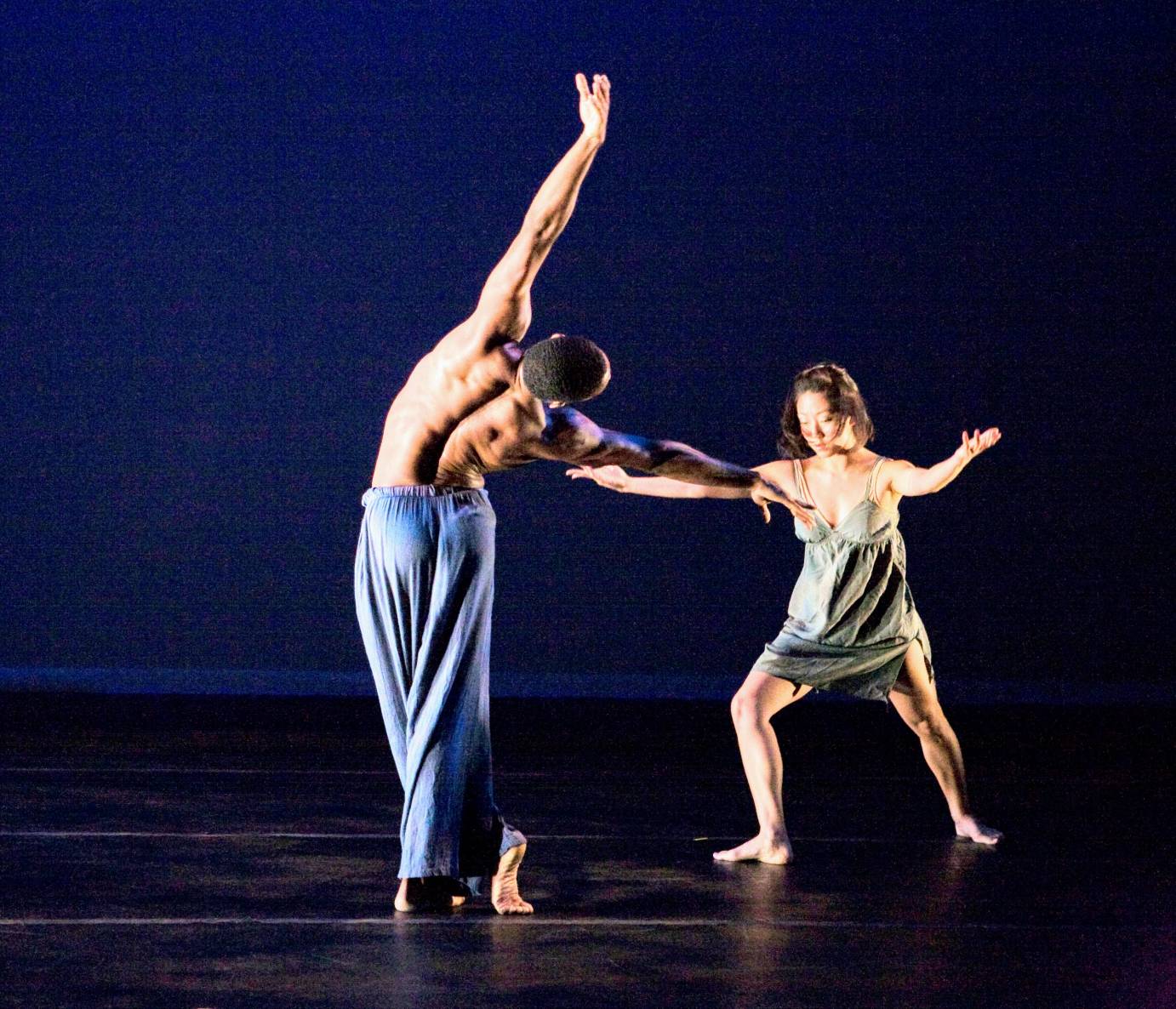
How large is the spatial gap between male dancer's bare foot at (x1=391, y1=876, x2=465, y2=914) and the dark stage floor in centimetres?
6

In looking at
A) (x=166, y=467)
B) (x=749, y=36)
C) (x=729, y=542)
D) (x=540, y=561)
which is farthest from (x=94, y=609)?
(x=749, y=36)

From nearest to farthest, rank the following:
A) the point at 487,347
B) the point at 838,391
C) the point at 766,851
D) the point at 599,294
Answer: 1. the point at 487,347
2. the point at 766,851
3. the point at 838,391
4. the point at 599,294

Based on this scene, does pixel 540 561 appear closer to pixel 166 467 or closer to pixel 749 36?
pixel 166 467

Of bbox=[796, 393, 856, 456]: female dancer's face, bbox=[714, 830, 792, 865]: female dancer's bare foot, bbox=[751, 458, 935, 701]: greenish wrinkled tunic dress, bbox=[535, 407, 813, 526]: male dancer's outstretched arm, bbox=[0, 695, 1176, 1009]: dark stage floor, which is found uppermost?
bbox=[796, 393, 856, 456]: female dancer's face

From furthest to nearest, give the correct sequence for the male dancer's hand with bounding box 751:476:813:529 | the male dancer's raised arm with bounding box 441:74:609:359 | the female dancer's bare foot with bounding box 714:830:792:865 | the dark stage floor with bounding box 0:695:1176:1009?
the female dancer's bare foot with bounding box 714:830:792:865 < the male dancer's hand with bounding box 751:476:813:529 < the male dancer's raised arm with bounding box 441:74:609:359 < the dark stage floor with bounding box 0:695:1176:1009

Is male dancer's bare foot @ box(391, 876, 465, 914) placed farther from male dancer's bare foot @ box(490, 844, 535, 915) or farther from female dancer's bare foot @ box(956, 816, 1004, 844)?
female dancer's bare foot @ box(956, 816, 1004, 844)

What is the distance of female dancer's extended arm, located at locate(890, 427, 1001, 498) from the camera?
Answer: 3.76 meters

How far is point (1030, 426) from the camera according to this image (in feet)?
25.1

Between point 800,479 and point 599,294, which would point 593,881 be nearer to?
point 800,479

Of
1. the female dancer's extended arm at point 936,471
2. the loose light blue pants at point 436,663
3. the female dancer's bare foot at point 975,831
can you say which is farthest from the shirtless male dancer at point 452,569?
the female dancer's bare foot at point 975,831

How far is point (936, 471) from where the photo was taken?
12.6ft

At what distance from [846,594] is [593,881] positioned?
1083 mm

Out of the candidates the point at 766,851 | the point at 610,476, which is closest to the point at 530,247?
the point at 610,476

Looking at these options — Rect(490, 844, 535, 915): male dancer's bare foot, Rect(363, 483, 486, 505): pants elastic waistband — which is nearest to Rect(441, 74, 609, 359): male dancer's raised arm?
Rect(363, 483, 486, 505): pants elastic waistband
